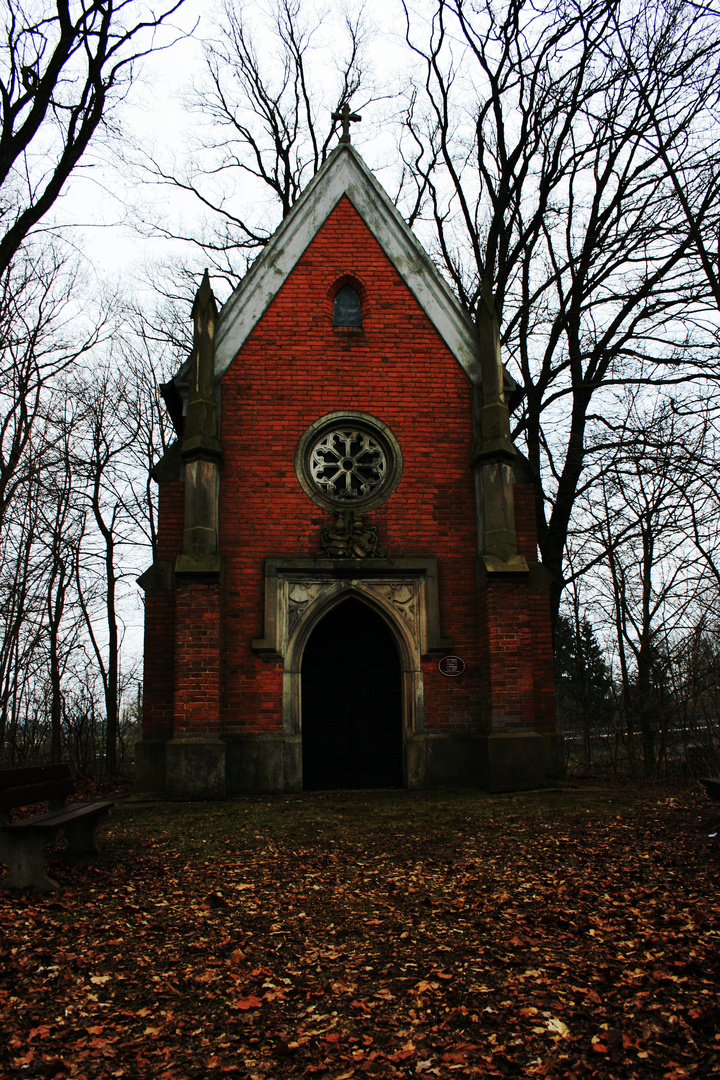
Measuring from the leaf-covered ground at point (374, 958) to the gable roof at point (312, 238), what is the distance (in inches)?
285

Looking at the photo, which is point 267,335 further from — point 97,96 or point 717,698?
point 717,698

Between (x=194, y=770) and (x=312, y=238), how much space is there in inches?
311

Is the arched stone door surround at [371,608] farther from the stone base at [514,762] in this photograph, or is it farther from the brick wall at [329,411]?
the stone base at [514,762]

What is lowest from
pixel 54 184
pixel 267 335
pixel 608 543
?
A: pixel 608 543

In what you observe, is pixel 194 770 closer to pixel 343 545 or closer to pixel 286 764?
pixel 286 764

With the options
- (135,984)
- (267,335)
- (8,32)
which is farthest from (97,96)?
(135,984)

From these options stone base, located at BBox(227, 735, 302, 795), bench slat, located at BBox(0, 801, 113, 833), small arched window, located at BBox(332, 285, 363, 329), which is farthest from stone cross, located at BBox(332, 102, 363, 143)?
bench slat, located at BBox(0, 801, 113, 833)

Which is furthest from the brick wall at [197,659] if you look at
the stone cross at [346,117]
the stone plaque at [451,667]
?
the stone cross at [346,117]

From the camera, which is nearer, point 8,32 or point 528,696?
point 8,32

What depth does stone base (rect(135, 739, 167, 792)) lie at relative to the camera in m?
10.3

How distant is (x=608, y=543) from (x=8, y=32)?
1253cm

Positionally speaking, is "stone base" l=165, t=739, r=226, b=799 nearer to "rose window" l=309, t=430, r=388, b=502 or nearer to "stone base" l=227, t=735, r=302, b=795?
"stone base" l=227, t=735, r=302, b=795

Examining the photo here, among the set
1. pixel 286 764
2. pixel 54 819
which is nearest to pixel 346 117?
pixel 286 764

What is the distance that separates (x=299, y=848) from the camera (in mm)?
6969
